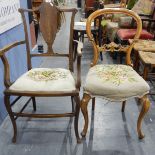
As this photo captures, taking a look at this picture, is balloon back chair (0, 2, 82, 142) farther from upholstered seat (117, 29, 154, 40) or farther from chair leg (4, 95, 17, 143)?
upholstered seat (117, 29, 154, 40)

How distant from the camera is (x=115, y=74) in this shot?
5.55 ft

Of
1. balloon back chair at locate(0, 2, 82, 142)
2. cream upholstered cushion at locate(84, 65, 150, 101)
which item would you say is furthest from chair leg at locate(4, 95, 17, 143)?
cream upholstered cushion at locate(84, 65, 150, 101)

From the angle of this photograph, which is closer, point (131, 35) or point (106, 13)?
point (106, 13)

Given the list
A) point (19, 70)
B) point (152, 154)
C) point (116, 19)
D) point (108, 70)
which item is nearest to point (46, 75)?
point (108, 70)

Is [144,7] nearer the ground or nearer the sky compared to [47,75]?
nearer the sky

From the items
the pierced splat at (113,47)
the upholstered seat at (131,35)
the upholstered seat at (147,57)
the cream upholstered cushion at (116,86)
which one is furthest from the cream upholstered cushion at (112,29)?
the cream upholstered cushion at (116,86)

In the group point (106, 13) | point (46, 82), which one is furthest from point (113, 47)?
point (46, 82)

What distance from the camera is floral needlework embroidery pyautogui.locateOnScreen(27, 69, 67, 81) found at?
1.63 m

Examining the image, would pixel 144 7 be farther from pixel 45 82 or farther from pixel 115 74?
pixel 45 82

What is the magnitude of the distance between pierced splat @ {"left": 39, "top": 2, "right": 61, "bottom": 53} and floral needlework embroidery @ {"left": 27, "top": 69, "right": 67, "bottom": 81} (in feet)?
0.89

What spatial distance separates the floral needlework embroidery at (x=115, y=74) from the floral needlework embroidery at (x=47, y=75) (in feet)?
0.94

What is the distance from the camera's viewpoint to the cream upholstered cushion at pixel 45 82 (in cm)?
151

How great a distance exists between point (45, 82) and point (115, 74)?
1.75 ft

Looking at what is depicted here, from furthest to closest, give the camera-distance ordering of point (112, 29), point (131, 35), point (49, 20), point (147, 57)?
1. point (112, 29)
2. point (131, 35)
3. point (147, 57)
4. point (49, 20)
